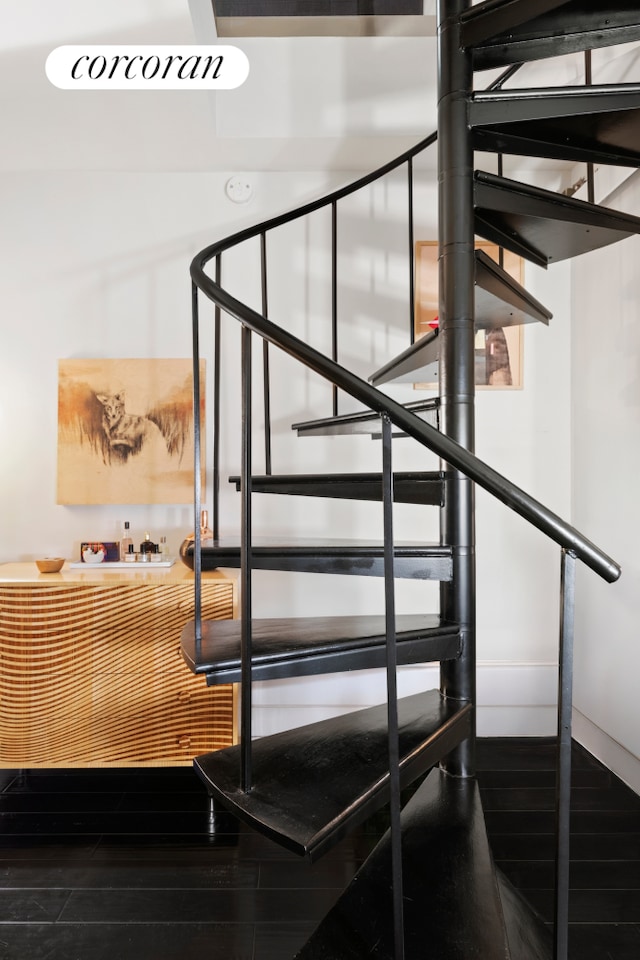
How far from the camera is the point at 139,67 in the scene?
2.24 metres

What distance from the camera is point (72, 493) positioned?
302 cm

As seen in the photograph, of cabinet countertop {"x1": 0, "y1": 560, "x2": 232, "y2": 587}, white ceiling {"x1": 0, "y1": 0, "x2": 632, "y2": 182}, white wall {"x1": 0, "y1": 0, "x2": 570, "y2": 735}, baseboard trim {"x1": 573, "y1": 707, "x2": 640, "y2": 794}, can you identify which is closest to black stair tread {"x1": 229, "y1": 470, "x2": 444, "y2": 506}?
cabinet countertop {"x1": 0, "y1": 560, "x2": 232, "y2": 587}

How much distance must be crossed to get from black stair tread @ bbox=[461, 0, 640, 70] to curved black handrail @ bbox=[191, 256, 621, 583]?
3.86 feet

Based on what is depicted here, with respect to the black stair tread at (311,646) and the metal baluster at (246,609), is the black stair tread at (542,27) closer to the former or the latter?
the metal baluster at (246,609)

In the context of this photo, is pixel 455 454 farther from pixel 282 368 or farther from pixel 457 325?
pixel 282 368

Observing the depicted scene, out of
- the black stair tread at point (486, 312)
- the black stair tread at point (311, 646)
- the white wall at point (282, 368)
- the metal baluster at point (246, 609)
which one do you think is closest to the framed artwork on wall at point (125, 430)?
the white wall at point (282, 368)

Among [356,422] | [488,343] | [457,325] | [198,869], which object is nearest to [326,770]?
[198,869]

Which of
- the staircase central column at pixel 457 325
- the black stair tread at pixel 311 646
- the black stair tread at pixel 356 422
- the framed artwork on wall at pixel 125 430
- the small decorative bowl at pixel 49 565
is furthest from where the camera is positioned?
the framed artwork on wall at pixel 125 430

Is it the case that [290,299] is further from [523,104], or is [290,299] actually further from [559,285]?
[523,104]

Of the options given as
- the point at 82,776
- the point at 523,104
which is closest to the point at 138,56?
the point at 523,104

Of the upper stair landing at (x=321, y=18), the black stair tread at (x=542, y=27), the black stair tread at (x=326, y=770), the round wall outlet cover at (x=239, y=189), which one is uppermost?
the upper stair landing at (x=321, y=18)

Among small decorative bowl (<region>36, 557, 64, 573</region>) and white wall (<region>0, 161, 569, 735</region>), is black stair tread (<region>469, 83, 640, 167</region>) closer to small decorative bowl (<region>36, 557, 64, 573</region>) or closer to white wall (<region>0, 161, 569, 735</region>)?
white wall (<region>0, 161, 569, 735</region>)

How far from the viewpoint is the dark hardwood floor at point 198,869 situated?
5.61 ft

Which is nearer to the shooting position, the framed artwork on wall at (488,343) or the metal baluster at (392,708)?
the metal baluster at (392,708)
